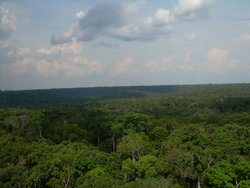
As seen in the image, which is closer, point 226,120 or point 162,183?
point 162,183

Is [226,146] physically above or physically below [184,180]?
above

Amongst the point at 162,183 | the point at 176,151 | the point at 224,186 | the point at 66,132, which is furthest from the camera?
the point at 66,132

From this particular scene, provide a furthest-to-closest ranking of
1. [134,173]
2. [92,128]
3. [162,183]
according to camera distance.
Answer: [92,128] < [134,173] < [162,183]

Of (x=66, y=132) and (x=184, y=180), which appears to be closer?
(x=184, y=180)

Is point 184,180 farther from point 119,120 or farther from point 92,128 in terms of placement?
point 92,128

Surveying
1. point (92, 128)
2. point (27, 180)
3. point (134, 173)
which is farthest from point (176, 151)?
point (92, 128)

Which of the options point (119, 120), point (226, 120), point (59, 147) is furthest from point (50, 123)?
point (226, 120)

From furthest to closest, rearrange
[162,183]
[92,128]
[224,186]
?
[92,128] < [224,186] < [162,183]

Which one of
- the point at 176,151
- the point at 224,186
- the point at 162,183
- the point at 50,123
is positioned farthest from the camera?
the point at 50,123

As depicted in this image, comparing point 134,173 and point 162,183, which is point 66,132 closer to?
point 134,173
